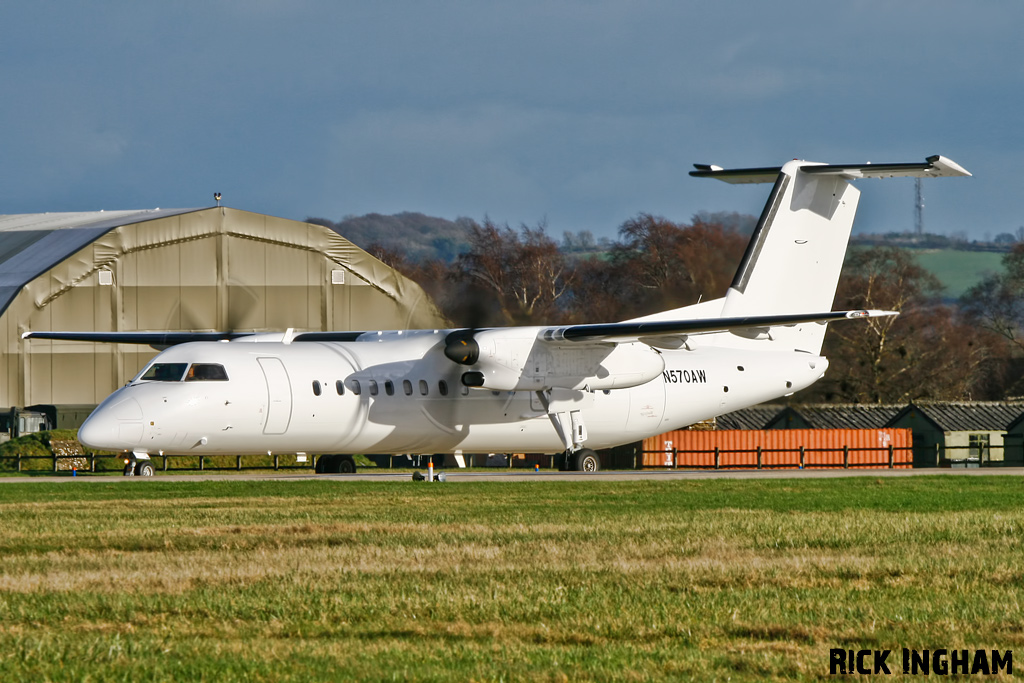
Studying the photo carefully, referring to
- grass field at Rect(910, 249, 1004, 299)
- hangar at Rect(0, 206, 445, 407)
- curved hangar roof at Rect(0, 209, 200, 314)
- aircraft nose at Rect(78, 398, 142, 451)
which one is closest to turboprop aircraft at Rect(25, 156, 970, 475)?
aircraft nose at Rect(78, 398, 142, 451)

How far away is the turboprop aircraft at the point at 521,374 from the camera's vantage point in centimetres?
2514

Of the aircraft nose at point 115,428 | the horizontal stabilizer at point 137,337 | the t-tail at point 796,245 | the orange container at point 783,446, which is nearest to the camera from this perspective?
the aircraft nose at point 115,428

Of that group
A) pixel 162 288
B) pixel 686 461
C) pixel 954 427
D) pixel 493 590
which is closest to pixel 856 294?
pixel 954 427

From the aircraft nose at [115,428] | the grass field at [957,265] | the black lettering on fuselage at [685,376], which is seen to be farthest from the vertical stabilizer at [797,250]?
the grass field at [957,265]

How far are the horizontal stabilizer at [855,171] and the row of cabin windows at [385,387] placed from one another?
913cm

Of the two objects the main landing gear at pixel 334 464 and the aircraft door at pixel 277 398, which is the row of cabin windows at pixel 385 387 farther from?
the main landing gear at pixel 334 464

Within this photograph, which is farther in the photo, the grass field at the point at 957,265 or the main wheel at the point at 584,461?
the grass field at the point at 957,265

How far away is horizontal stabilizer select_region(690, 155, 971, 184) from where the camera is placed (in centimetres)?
2927

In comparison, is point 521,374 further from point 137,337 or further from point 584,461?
point 137,337

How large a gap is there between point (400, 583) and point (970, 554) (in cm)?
512

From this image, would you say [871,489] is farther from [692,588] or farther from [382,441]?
[692,588]

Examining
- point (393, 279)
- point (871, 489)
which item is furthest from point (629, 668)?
point (393, 279)

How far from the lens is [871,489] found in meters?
23.1

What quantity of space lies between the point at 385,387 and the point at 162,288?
26016 mm
